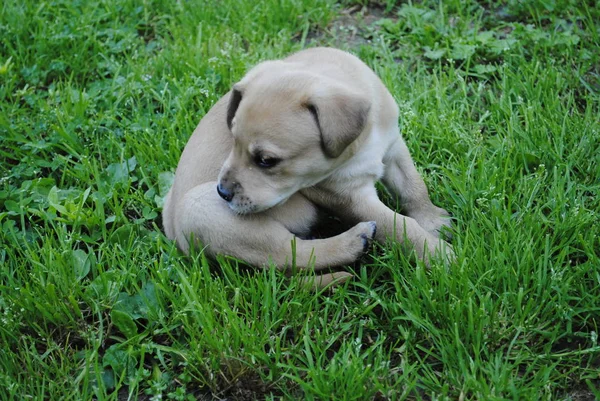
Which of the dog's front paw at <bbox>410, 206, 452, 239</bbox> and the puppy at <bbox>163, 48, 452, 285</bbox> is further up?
the puppy at <bbox>163, 48, 452, 285</bbox>

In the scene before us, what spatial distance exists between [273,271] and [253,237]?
0.70 feet

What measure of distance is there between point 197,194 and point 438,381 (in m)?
1.53

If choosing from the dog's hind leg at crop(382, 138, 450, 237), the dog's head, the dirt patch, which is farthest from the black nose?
the dirt patch

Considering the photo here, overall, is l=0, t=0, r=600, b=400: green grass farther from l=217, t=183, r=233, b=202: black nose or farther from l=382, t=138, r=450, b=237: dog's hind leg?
l=217, t=183, r=233, b=202: black nose

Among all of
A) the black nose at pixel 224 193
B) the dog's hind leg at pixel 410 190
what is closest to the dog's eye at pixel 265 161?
the black nose at pixel 224 193

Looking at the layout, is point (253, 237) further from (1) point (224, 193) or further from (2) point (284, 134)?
(2) point (284, 134)

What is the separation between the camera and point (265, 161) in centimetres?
357

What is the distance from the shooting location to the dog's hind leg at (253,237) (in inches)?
148

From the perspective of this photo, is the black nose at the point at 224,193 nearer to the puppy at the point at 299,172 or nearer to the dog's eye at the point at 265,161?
the puppy at the point at 299,172

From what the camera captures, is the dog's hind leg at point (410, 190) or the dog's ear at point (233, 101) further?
the dog's hind leg at point (410, 190)

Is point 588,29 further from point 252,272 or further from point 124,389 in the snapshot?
point 124,389

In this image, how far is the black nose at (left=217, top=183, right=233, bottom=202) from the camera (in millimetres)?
3641

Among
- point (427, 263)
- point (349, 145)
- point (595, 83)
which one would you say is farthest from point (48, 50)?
point (595, 83)

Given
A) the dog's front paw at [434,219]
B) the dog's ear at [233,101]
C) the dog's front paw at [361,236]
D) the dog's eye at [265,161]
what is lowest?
the dog's front paw at [434,219]
